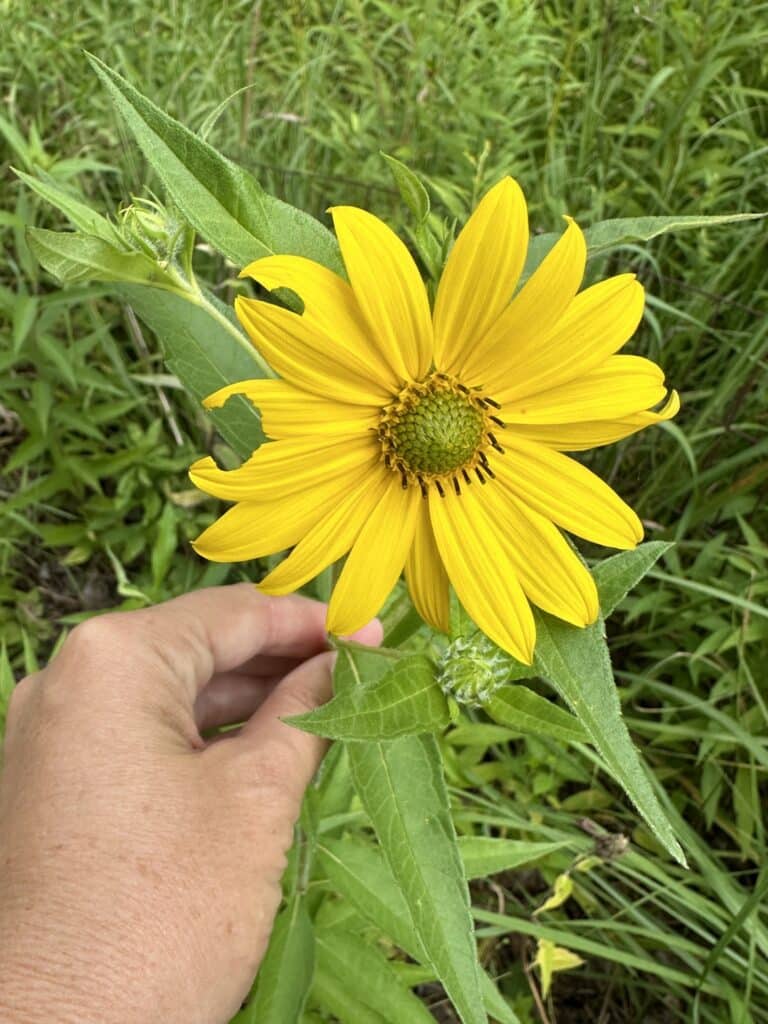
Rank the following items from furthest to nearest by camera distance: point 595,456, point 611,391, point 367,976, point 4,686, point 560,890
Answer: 1. point 595,456
2. point 560,890
3. point 4,686
4. point 367,976
5. point 611,391

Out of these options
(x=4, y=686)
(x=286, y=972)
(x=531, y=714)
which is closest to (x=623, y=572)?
(x=531, y=714)

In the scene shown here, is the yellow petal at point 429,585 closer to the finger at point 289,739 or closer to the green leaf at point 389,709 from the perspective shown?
the green leaf at point 389,709

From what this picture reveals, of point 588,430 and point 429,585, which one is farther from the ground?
point 588,430

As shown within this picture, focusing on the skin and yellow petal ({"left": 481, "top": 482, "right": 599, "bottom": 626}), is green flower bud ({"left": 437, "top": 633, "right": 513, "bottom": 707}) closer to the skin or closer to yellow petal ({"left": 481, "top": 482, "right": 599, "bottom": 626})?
yellow petal ({"left": 481, "top": 482, "right": 599, "bottom": 626})

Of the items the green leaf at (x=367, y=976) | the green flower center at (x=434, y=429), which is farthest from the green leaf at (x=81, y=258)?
the green leaf at (x=367, y=976)

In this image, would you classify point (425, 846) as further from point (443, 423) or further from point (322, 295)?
point (322, 295)
